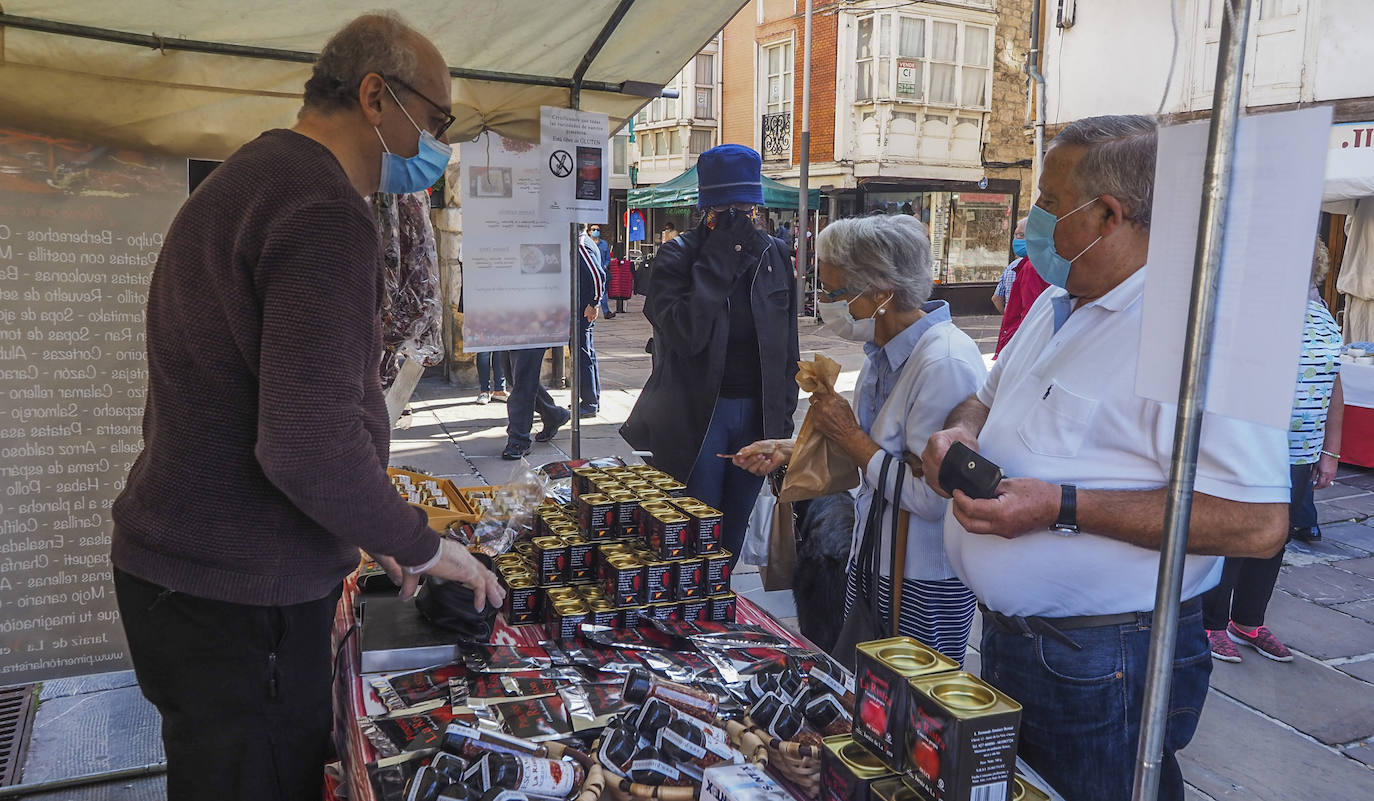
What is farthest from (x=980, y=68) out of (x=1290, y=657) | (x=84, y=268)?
(x=84, y=268)

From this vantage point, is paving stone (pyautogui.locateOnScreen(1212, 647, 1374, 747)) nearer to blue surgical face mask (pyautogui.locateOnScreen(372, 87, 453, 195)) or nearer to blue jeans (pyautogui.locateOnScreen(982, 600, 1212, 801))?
blue jeans (pyautogui.locateOnScreen(982, 600, 1212, 801))

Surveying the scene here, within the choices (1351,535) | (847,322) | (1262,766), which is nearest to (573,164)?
(847,322)

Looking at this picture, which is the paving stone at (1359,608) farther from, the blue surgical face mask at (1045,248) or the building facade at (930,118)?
the building facade at (930,118)

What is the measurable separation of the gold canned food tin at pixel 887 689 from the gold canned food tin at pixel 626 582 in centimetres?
93

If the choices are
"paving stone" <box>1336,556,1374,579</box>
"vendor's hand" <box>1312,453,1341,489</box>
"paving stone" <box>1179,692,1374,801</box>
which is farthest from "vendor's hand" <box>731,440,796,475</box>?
"paving stone" <box>1336,556,1374,579</box>

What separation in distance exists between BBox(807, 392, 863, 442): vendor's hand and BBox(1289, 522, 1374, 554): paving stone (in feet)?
15.9

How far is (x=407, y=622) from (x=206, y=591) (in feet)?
2.06

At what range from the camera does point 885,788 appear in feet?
4.46

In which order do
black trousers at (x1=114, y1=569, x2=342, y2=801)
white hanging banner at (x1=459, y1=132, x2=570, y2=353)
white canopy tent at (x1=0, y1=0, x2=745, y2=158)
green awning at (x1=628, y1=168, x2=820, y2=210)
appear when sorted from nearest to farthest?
black trousers at (x1=114, y1=569, x2=342, y2=801) → white canopy tent at (x1=0, y1=0, x2=745, y2=158) → white hanging banner at (x1=459, y1=132, x2=570, y2=353) → green awning at (x1=628, y1=168, x2=820, y2=210)

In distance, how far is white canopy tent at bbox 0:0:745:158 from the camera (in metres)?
3.01

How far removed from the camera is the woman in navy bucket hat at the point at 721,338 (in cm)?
396

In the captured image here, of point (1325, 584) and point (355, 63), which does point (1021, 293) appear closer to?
point (1325, 584)

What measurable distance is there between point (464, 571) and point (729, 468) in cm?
235

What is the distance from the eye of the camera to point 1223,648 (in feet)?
14.6
